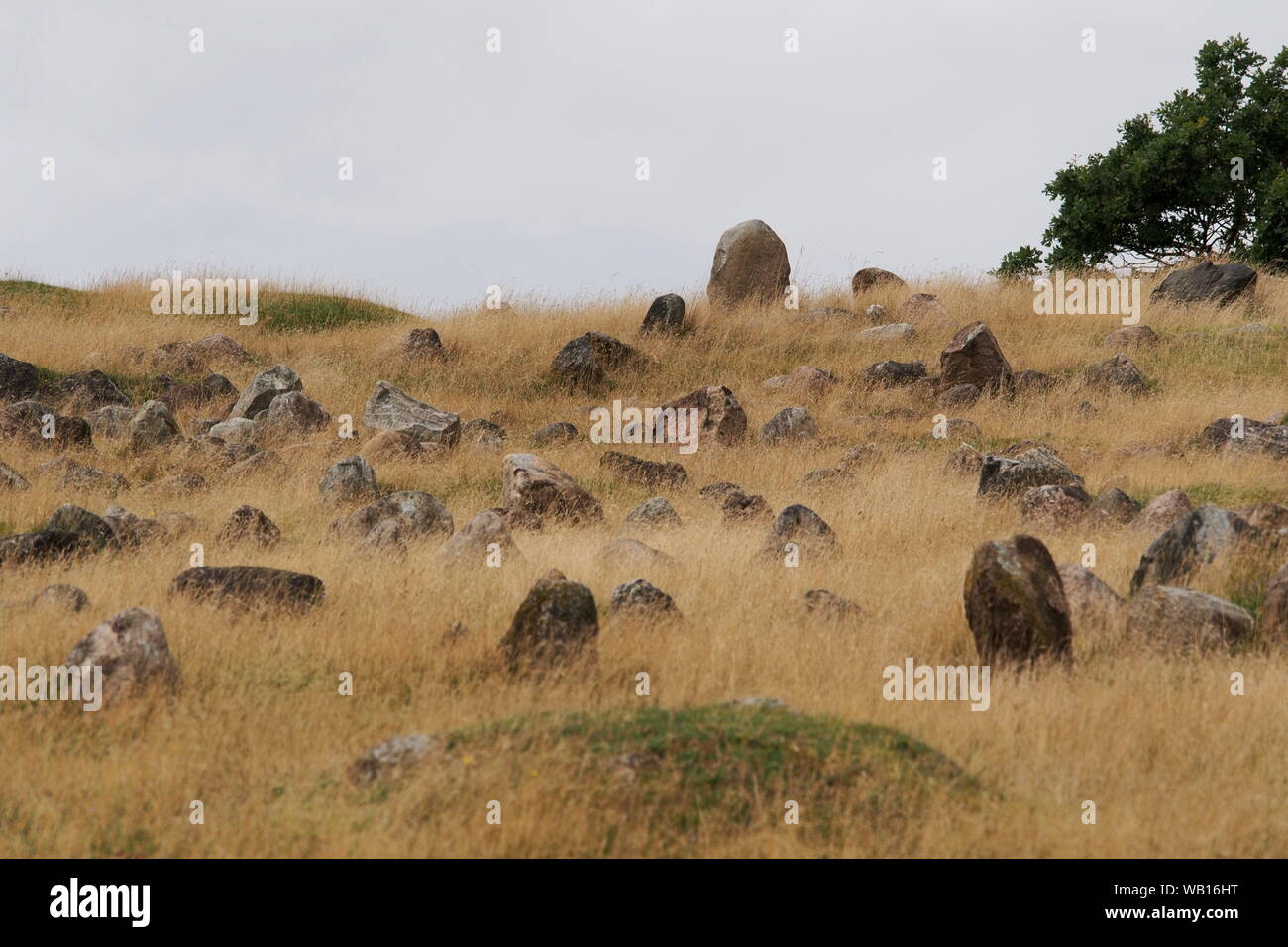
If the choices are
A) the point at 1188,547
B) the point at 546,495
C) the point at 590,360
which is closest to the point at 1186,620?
the point at 1188,547

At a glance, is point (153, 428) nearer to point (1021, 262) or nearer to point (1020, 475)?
point (1020, 475)

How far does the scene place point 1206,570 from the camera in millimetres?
10469

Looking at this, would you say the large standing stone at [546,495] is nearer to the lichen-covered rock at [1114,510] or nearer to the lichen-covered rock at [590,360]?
the lichen-covered rock at [1114,510]

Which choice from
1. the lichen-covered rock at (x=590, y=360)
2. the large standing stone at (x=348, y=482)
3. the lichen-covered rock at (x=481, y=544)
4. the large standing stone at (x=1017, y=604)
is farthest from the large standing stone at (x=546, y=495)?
the lichen-covered rock at (x=590, y=360)

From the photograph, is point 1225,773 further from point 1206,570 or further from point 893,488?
point 893,488

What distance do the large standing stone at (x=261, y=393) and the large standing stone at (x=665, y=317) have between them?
8344mm

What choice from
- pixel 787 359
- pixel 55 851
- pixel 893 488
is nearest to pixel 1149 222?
pixel 787 359

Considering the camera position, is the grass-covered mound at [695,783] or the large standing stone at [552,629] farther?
the large standing stone at [552,629]

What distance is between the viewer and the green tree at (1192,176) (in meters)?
32.1

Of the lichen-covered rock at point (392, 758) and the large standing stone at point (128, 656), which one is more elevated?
the large standing stone at point (128, 656)

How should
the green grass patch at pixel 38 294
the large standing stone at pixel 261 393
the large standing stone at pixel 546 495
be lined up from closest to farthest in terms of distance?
the large standing stone at pixel 546 495
the large standing stone at pixel 261 393
the green grass patch at pixel 38 294

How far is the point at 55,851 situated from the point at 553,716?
2.73 metres

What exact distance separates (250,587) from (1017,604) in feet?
19.9
